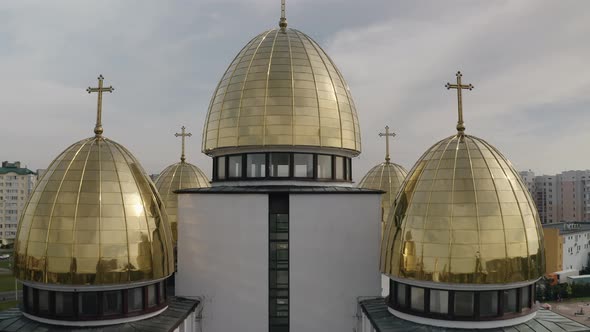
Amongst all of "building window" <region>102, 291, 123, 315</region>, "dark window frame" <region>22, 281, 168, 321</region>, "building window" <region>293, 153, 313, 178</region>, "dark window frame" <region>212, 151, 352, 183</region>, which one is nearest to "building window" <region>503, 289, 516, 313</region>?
"dark window frame" <region>212, 151, 352, 183</region>

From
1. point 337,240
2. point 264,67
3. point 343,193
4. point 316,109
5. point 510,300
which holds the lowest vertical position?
point 510,300

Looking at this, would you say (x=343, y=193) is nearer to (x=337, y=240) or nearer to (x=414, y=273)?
(x=337, y=240)

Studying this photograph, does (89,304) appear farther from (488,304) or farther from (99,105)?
(488,304)

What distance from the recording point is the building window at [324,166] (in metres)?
21.9

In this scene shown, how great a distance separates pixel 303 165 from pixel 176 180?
36.0ft

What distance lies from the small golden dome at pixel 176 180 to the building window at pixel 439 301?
1685 centimetres

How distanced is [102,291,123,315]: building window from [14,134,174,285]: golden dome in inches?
24.3

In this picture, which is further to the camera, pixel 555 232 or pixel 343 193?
pixel 555 232

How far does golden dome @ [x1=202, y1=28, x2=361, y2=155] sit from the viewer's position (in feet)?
69.6

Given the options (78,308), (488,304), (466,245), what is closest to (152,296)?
(78,308)

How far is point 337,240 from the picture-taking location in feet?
65.6

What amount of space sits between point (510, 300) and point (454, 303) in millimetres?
2044

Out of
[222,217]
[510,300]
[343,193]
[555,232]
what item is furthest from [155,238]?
[555,232]

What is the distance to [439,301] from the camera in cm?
1556
